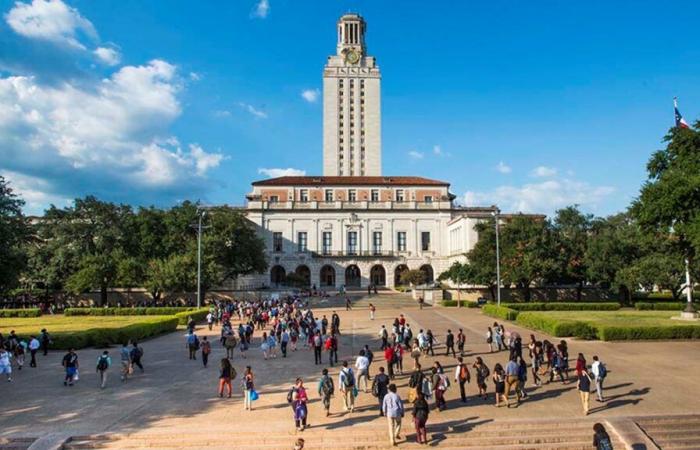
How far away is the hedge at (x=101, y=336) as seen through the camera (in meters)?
26.3

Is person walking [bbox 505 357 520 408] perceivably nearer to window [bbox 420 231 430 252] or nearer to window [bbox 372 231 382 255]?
window [bbox 372 231 382 255]

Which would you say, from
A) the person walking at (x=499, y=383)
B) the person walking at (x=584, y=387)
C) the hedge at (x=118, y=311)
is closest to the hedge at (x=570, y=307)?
the hedge at (x=118, y=311)

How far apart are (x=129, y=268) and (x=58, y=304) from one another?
41.3ft

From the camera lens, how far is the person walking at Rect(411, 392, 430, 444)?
1243cm

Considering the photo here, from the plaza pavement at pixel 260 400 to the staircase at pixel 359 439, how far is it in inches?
4.9

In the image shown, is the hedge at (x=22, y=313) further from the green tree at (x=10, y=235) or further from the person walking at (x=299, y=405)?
the person walking at (x=299, y=405)

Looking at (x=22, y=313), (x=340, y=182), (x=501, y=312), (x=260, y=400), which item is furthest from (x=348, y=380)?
(x=340, y=182)

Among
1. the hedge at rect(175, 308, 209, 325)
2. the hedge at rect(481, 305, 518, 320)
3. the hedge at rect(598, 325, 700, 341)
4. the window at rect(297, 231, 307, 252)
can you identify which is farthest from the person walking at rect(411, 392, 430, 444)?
the window at rect(297, 231, 307, 252)

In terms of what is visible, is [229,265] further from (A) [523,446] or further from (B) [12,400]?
(A) [523,446]

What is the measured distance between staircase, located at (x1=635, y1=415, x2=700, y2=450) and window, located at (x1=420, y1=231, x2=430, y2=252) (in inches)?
2585

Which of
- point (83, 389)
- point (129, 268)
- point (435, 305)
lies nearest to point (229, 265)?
point (129, 268)

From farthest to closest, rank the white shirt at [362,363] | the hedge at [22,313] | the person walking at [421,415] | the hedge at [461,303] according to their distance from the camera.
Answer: the hedge at [461,303]
the hedge at [22,313]
the white shirt at [362,363]
the person walking at [421,415]

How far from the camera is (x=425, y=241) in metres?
80.1

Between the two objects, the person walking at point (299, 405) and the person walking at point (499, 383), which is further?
the person walking at point (499, 383)
